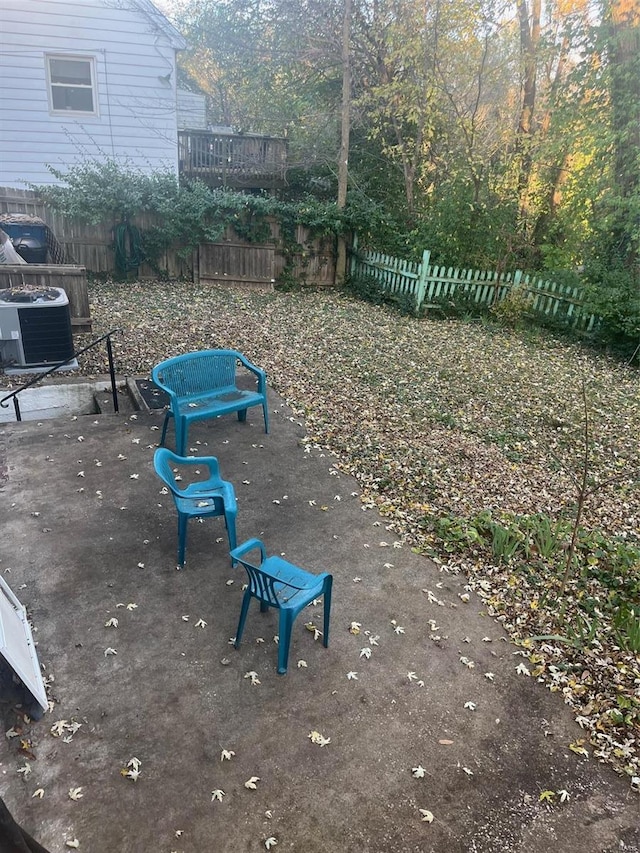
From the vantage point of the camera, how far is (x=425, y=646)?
3.52 meters

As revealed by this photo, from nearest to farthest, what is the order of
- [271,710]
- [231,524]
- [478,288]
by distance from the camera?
[271,710], [231,524], [478,288]

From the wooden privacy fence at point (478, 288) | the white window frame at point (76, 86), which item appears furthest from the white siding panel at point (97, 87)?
the wooden privacy fence at point (478, 288)

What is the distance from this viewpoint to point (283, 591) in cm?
325

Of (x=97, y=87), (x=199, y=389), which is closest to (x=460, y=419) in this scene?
(x=199, y=389)

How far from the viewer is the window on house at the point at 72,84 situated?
12008 mm

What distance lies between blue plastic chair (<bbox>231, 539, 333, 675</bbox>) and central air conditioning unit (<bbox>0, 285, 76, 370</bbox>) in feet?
15.9

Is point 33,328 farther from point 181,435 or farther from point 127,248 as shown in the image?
point 127,248

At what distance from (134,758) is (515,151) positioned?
43.8 feet

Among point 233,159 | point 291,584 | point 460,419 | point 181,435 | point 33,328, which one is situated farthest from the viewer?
point 233,159

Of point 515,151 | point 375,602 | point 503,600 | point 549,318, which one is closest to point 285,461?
point 375,602

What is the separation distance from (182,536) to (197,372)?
7.08 feet

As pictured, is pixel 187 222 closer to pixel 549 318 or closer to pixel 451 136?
pixel 451 136

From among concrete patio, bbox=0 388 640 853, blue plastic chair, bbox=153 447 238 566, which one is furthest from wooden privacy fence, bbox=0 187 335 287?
blue plastic chair, bbox=153 447 238 566

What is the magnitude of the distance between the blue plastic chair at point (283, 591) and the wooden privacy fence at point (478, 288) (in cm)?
893
